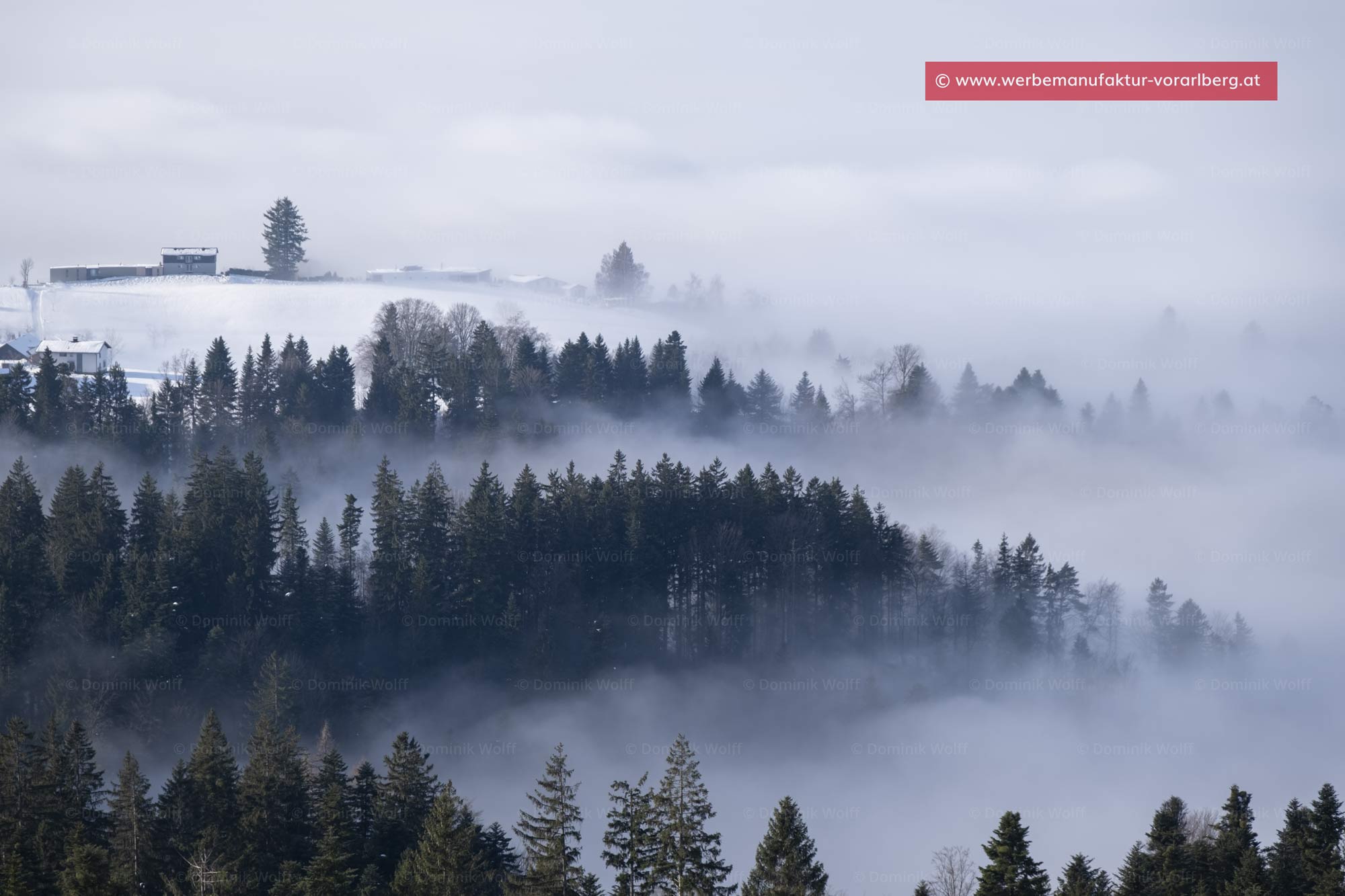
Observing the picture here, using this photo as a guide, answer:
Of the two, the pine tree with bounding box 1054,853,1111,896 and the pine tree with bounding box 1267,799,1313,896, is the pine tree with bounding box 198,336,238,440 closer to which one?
Answer: the pine tree with bounding box 1054,853,1111,896

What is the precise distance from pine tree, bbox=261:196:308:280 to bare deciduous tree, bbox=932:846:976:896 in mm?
94547

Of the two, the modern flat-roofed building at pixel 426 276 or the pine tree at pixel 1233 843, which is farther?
the modern flat-roofed building at pixel 426 276

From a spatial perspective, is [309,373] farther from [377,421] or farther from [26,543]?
[26,543]

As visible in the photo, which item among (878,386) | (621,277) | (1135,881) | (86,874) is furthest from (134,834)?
(621,277)

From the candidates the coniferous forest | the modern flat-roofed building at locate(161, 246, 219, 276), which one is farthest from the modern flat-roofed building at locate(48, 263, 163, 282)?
the coniferous forest

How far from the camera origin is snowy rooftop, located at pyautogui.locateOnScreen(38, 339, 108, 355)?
104 m

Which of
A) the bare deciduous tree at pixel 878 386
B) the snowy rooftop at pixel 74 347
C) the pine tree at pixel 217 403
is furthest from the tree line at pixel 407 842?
the bare deciduous tree at pixel 878 386

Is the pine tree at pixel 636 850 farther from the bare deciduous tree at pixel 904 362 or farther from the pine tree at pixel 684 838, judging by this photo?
the bare deciduous tree at pixel 904 362

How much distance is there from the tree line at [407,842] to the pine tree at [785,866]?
0.05 m

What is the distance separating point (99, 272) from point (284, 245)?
18945 mm

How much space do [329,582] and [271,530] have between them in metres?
4.12

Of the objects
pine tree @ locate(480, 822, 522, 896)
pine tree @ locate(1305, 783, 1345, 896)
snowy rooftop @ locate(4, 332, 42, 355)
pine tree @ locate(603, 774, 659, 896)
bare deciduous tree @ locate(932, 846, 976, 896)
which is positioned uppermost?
snowy rooftop @ locate(4, 332, 42, 355)

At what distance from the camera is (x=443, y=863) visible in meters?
38.0

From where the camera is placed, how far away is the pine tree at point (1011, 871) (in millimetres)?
34250
